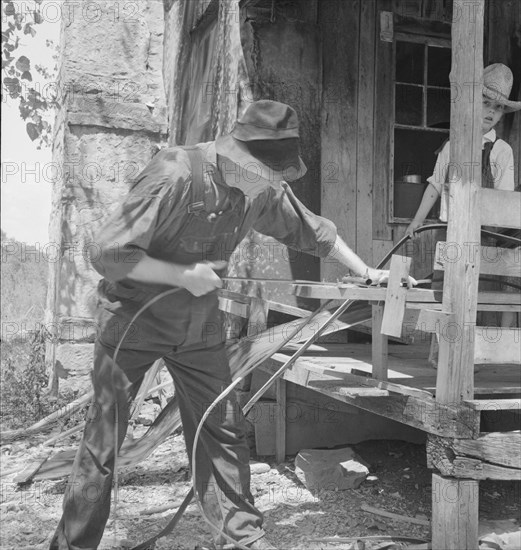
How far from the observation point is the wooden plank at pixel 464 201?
3428 mm

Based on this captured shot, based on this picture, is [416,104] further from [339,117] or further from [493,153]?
[493,153]

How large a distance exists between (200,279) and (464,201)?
148cm

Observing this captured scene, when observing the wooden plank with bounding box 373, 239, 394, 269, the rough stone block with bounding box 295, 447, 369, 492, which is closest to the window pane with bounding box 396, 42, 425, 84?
the wooden plank with bounding box 373, 239, 394, 269

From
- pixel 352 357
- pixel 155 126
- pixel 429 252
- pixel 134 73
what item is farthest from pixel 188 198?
pixel 134 73

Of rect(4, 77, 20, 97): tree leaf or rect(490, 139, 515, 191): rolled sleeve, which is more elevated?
rect(4, 77, 20, 97): tree leaf

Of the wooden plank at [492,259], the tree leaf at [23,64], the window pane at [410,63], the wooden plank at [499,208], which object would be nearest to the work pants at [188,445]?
the wooden plank at [492,259]

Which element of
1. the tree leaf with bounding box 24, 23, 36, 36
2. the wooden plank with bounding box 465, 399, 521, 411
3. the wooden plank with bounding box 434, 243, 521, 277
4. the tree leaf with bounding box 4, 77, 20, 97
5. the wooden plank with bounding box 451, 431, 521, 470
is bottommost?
the wooden plank with bounding box 451, 431, 521, 470

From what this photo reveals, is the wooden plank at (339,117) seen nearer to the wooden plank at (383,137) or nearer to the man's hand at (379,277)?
the wooden plank at (383,137)

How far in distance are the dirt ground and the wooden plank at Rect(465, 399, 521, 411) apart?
2.82 ft

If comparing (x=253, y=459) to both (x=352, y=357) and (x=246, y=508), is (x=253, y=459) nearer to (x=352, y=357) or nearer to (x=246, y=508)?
(x=352, y=357)

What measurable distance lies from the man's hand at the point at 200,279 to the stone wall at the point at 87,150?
3.89 metres

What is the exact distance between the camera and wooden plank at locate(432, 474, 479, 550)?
11.2 ft

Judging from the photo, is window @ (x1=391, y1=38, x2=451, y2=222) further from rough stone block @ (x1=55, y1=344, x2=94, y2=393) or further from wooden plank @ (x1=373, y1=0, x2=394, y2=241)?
rough stone block @ (x1=55, y1=344, x2=94, y2=393)

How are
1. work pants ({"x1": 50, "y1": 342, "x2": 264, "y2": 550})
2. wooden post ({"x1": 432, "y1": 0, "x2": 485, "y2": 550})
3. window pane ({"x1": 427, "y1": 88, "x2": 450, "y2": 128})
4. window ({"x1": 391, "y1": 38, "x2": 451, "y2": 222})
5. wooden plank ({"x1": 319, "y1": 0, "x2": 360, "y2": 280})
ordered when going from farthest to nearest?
window pane ({"x1": 427, "y1": 88, "x2": 450, "y2": 128}) < window ({"x1": 391, "y1": 38, "x2": 451, "y2": 222}) < wooden plank ({"x1": 319, "y1": 0, "x2": 360, "y2": 280}) < wooden post ({"x1": 432, "y1": 0, "x2": 485, "y2": 550}) < work pants ({"x1": 50, "y1": 342, "x2": 264, "y2": 550})
